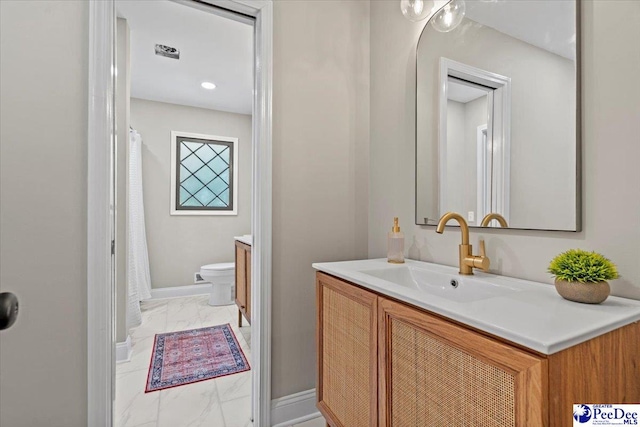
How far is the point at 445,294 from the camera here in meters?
1.23

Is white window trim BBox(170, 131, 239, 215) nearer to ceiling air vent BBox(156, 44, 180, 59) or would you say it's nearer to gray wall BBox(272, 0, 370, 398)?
ceiling air vent BBox(156, 44, 180, 59)

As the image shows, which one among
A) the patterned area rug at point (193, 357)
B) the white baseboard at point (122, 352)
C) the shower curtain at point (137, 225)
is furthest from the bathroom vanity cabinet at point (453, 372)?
the shower curtain at point (137, 225)

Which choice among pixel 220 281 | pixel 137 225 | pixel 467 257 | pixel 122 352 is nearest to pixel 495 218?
pixel 467 257

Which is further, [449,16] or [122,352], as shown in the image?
[122,352]

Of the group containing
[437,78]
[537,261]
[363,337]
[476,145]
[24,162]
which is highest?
[437,78]

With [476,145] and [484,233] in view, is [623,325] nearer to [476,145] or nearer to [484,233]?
[484,233]

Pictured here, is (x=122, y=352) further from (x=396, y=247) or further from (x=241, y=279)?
(x=396, y=247)

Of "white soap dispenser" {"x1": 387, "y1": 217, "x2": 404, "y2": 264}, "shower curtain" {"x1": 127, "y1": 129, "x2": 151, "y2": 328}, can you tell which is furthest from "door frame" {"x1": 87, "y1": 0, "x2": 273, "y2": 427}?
"shower curtain" {"x1": 127, "y1": 129, "x2": 151, "y2": 328}

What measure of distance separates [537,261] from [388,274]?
557mm

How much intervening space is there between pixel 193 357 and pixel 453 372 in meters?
2.16

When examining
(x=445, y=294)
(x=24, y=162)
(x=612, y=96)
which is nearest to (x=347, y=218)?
(x=445, y=294)

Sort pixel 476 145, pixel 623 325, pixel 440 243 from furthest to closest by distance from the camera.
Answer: pixel 440 243 < pixel 476 145 < pixel 623 325

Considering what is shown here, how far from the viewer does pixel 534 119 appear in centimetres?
113

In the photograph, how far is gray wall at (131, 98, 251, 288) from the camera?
386 centimetres
